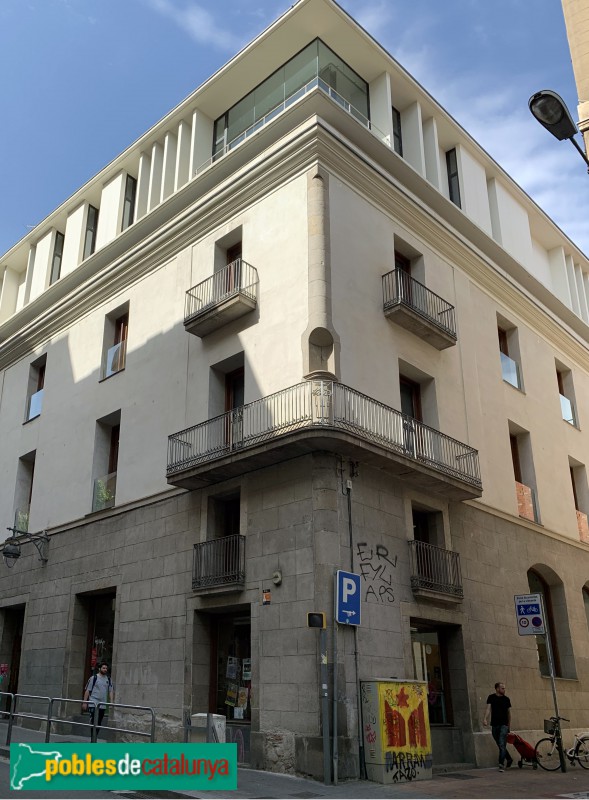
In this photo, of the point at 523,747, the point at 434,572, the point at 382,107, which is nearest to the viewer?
the point at 523,747

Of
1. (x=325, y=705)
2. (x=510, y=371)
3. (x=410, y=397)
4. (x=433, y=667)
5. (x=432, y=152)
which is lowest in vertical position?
(x=325, y=705)

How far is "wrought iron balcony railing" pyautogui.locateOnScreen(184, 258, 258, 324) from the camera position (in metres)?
17.7

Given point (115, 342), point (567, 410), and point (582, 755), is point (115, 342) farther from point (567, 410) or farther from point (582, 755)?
point (582, 755)

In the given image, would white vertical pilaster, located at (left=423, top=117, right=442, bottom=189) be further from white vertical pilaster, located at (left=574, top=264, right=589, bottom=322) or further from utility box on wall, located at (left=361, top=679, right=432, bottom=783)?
utility box on wall, located at (left=361, top=679, right=432, bottom=783)

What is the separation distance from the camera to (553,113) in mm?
8922

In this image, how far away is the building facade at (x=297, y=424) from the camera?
15.1 metres

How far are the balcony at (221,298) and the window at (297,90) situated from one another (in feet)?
14.7

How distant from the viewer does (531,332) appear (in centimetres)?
2447

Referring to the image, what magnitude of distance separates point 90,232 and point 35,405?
→ 6.01 m

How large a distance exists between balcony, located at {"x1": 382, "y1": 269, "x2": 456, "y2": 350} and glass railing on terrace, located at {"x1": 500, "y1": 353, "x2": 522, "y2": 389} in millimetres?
3450

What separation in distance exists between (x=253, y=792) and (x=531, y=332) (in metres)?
17.5

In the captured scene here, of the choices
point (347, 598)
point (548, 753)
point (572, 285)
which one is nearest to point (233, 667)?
point (347, 598)

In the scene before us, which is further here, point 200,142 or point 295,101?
point 200,142

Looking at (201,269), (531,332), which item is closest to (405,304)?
(201,269)
